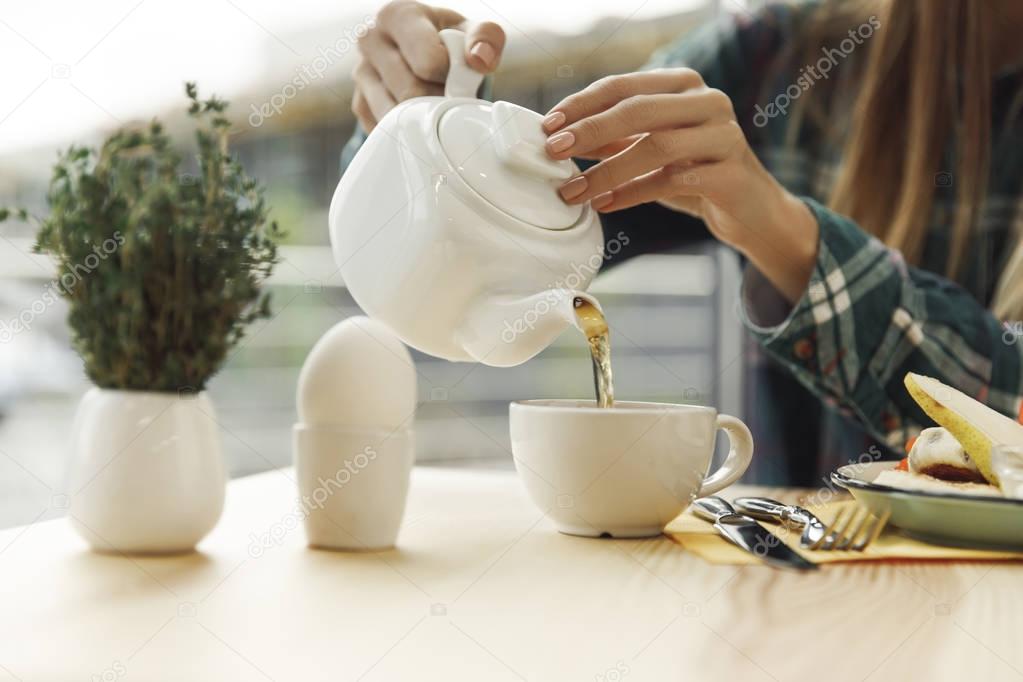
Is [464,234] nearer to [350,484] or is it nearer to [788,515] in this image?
[350,484]

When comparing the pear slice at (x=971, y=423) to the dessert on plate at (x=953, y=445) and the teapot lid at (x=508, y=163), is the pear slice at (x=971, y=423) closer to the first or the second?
the dessert on plate at (x=953, y=445)

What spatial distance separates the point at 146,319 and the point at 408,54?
0.31 meters

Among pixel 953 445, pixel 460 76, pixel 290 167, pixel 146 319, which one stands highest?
pixel 460 76

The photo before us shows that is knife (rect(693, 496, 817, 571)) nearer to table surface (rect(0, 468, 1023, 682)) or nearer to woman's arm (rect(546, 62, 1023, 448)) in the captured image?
table surface (rect(0, 468, 1023, 682))

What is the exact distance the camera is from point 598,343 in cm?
55

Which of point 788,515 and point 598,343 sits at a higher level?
point 598,343

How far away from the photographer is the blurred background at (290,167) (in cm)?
102

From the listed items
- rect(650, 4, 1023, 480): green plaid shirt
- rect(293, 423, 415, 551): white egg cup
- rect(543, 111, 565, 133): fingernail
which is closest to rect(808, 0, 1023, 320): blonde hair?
rect(650, 4, 1023, 480): green plaid shirt

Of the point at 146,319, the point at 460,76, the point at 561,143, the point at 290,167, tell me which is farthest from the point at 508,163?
the point at 290,167

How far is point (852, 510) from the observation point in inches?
24.4

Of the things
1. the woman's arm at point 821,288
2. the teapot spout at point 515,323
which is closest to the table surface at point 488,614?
the teapot spout at point 515,323

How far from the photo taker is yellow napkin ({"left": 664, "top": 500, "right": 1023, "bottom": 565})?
51 cm

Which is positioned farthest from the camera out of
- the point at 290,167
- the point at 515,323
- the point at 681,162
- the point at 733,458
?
the point at 290,167

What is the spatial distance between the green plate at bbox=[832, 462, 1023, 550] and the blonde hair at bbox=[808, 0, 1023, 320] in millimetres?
693
